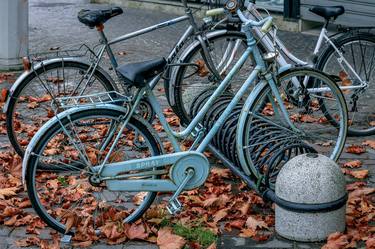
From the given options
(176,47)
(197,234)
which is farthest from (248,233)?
(176,47)

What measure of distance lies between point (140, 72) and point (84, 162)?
0.67 meters

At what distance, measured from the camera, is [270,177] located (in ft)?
19.3

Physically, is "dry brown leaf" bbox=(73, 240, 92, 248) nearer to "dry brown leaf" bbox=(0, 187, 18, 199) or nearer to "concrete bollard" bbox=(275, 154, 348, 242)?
"dry brown leaf" bbox=(0, 187, 18, 199)

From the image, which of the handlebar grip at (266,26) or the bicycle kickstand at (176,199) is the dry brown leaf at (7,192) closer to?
the bicycle kickstand at (176,199)

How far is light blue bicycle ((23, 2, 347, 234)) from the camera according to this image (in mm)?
5297

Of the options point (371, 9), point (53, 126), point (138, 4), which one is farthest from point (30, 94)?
point (138, 4)

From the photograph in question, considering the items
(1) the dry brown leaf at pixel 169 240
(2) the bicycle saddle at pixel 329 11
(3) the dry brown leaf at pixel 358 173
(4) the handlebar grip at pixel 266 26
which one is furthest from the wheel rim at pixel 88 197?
(2) the bicycle saddle at pixel 329 11

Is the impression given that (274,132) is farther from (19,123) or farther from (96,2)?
(96,2)

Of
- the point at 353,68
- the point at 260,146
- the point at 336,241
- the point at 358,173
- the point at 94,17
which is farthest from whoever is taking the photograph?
the point at 353,68

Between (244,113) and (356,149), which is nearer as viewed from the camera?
(244,113)

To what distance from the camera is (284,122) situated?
606 centimetres

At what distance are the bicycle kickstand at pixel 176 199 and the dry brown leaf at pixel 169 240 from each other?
0.15m

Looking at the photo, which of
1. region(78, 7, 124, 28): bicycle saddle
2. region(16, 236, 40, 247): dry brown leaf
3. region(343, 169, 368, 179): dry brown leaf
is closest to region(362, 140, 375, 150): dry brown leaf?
region(343, 169, 368, 179): dry brown leaf

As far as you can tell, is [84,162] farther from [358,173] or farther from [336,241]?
[358,173]
